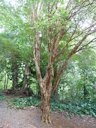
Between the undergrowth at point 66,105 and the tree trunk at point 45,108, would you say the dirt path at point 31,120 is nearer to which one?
the tree trunk at point 45,108

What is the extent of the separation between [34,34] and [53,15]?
7.28 ft

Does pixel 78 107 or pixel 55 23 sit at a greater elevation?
pixel 55 23

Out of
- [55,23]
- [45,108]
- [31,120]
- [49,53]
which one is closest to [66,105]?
[45,108]

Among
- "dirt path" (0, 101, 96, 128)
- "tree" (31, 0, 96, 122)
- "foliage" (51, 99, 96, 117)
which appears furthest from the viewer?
"foliage" (51, 99, 96, 117)

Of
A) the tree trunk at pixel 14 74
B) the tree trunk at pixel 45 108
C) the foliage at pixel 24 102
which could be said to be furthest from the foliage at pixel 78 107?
the tree trunk at pixel 14 74

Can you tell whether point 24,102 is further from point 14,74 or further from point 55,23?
point 55,23

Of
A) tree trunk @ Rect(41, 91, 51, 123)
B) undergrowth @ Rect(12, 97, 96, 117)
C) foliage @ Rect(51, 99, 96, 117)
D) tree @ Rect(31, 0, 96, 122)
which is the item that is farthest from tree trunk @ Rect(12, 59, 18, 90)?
tree trunk @ Rect(41, 91, 51, 123)

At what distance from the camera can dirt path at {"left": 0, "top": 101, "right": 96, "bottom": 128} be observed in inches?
368

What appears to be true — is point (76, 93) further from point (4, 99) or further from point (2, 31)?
point (2, 31)

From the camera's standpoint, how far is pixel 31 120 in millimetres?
9852

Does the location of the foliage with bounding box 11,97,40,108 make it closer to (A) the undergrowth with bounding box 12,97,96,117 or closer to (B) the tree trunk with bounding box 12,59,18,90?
(A) the undergrowth with bounding box 12,97,96,117

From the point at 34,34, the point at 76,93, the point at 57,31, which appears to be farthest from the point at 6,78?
the point at 57,31

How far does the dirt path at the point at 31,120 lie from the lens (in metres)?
9.34

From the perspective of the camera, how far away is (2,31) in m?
14.2
